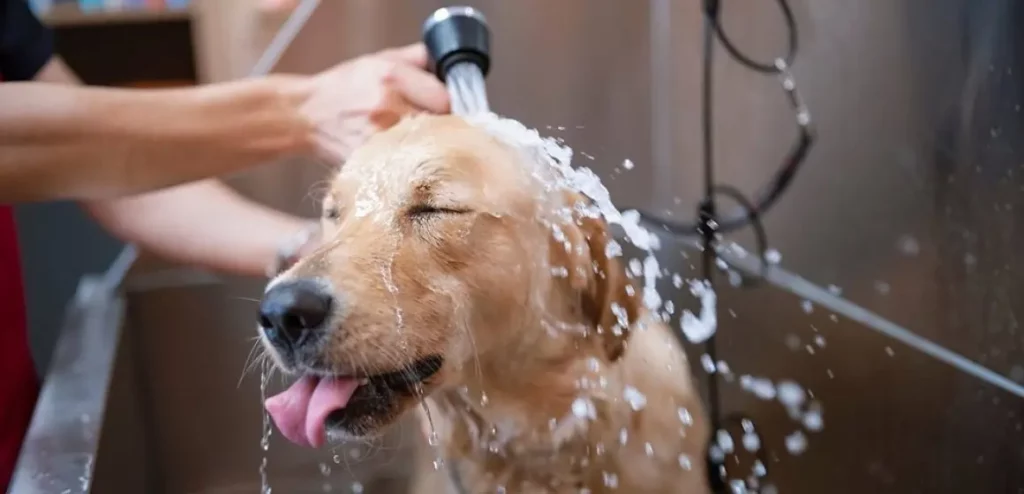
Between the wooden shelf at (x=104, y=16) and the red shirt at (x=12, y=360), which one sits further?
the wooden shelf at (x=104, y=16)

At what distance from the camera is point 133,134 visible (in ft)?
3.22

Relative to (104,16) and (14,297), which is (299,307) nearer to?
(14,297)

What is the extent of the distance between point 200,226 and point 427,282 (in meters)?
0.60

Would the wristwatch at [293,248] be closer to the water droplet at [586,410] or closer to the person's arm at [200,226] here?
the person's arm at [200,226]

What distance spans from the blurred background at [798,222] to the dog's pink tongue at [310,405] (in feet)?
0.68

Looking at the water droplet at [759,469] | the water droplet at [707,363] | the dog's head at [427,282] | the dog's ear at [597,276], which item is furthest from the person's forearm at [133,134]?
the water droplet at [759,469]

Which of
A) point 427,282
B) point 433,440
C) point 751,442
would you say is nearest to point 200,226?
point 433,440

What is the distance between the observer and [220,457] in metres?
1.30

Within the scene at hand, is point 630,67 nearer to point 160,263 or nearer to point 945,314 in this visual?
point 945,314

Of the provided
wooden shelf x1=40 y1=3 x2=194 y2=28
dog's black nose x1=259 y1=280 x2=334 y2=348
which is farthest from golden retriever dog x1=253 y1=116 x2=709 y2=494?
wooden shelf x1=40 y1=3 x2=194 y2=28

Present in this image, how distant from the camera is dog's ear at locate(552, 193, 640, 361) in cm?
96

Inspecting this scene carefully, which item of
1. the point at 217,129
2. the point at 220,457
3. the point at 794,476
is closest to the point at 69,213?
the point at 220,457

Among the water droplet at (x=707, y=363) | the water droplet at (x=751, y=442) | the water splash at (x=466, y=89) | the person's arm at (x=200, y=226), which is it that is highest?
the water splash at (x=466, y=89)

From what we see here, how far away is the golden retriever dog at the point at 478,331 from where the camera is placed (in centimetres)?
79
